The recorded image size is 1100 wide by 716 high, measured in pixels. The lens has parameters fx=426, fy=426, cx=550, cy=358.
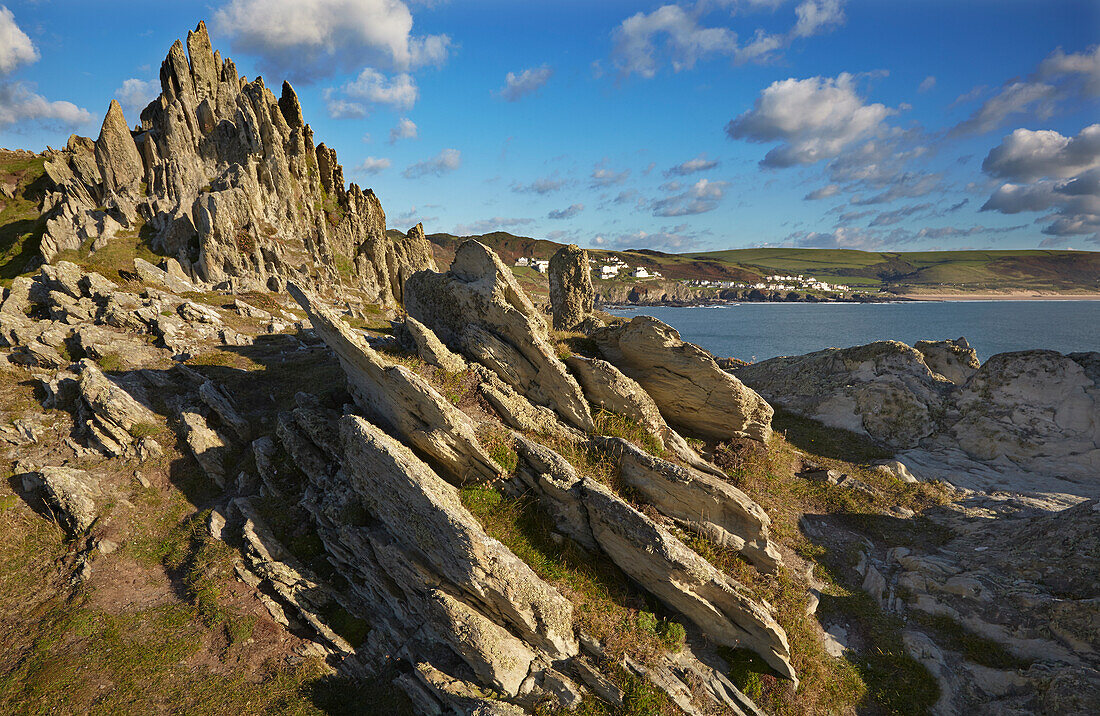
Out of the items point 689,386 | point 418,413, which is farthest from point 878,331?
point 418,413

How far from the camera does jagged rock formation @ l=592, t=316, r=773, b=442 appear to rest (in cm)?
2114

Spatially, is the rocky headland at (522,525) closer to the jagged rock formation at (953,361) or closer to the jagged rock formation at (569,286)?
the jagged rock formation at (953,361)

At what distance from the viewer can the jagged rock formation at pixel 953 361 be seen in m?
31.5

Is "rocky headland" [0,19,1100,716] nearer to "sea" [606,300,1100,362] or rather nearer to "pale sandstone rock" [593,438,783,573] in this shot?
"pale sandstone rock" [593,438,783,573]

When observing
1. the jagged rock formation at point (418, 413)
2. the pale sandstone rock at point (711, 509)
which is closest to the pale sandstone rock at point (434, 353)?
the jagged rock formation at point (418, 413)

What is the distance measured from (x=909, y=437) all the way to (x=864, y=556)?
11652mm

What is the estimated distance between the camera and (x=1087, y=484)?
20594mm

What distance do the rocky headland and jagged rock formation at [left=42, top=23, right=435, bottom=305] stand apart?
22737 millimetres

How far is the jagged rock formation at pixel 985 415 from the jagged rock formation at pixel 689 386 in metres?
9.22

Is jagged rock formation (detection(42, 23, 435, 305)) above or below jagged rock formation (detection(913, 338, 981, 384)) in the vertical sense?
above

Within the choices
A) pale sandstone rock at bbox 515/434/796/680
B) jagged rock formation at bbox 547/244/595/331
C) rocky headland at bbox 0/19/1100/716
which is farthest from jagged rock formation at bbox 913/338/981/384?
pale sandstone rock at bbox 515/434/796/680

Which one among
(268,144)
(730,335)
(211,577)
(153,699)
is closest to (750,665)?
(153,699)

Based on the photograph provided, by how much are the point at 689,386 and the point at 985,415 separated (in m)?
17.8

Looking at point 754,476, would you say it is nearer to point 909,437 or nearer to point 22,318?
point 909,437
